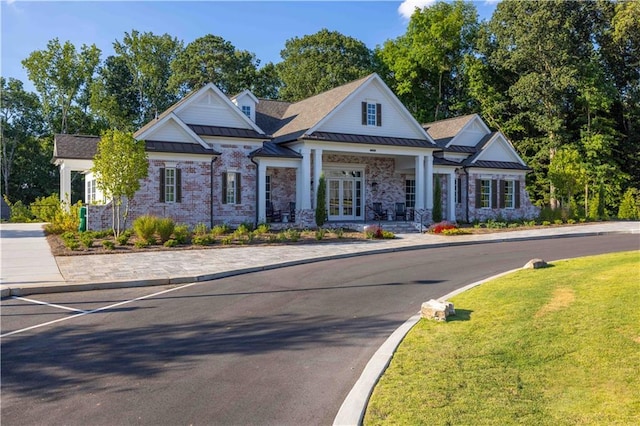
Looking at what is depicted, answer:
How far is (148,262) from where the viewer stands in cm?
1431

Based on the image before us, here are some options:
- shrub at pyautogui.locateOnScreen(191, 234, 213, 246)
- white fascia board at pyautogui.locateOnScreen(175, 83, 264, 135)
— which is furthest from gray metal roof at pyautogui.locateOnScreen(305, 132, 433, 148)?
shrub at pyautogui.locateOnScreen(191, 234, 213, 246)

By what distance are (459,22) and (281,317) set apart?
152ft

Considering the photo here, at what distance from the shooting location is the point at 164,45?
172ft

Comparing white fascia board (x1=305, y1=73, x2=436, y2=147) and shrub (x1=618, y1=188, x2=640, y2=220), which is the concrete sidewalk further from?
shrub (x1=618, y1=188, x2=640, y2=220)

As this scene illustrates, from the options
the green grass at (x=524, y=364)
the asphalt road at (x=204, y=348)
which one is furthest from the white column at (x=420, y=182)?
the green grass at (x=524, y=364)

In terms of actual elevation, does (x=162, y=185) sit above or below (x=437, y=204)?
above

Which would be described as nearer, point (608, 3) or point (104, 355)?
point (104, 355)

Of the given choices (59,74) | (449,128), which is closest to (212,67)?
(59,74)

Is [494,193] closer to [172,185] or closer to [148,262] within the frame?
[172,185]

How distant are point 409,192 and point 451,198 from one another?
2.62 metres

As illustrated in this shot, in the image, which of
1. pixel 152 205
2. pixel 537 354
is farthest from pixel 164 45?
pixel 537 354

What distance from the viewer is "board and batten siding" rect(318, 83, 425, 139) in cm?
2644

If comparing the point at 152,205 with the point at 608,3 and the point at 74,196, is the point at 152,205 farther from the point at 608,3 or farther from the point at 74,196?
the point at 608,3

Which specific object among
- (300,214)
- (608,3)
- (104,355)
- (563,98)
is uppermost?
(608,3)
